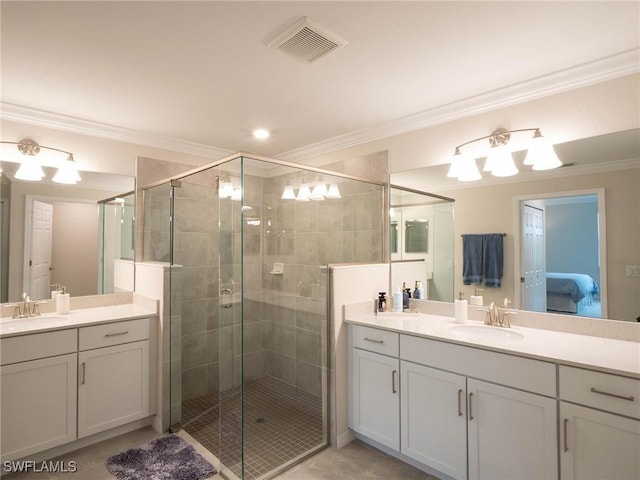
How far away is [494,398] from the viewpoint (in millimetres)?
1743

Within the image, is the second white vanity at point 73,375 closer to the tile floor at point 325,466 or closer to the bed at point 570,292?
the tile floor at point 325,466

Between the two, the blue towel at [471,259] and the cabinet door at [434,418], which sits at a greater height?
the blue towel at [471,259]

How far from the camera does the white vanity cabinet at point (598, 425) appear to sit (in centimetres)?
139

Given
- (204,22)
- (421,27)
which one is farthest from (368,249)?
(204,22)

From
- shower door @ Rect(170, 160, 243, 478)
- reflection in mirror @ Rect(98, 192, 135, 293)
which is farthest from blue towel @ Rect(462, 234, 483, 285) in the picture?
reflection in mirror @ Rect(98, 192, 135, 293)

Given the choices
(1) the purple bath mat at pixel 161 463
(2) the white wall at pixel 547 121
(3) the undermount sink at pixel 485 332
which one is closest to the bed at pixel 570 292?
(3) the undermount sink at pixel 485 332

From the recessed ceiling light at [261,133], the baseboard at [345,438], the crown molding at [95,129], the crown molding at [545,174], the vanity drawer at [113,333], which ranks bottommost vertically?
the baseboard at [345,438]

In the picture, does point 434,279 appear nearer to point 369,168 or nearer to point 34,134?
point 369,168

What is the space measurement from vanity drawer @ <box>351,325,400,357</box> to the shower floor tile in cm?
58

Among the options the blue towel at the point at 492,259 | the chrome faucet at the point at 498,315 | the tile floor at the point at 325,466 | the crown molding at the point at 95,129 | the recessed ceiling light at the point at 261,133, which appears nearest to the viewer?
the tile floor at the point at 325,466

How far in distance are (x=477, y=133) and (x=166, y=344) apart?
9.06ft

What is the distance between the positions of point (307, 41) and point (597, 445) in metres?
2.22

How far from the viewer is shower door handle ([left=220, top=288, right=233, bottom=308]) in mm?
2111

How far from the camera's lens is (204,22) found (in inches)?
60.3
